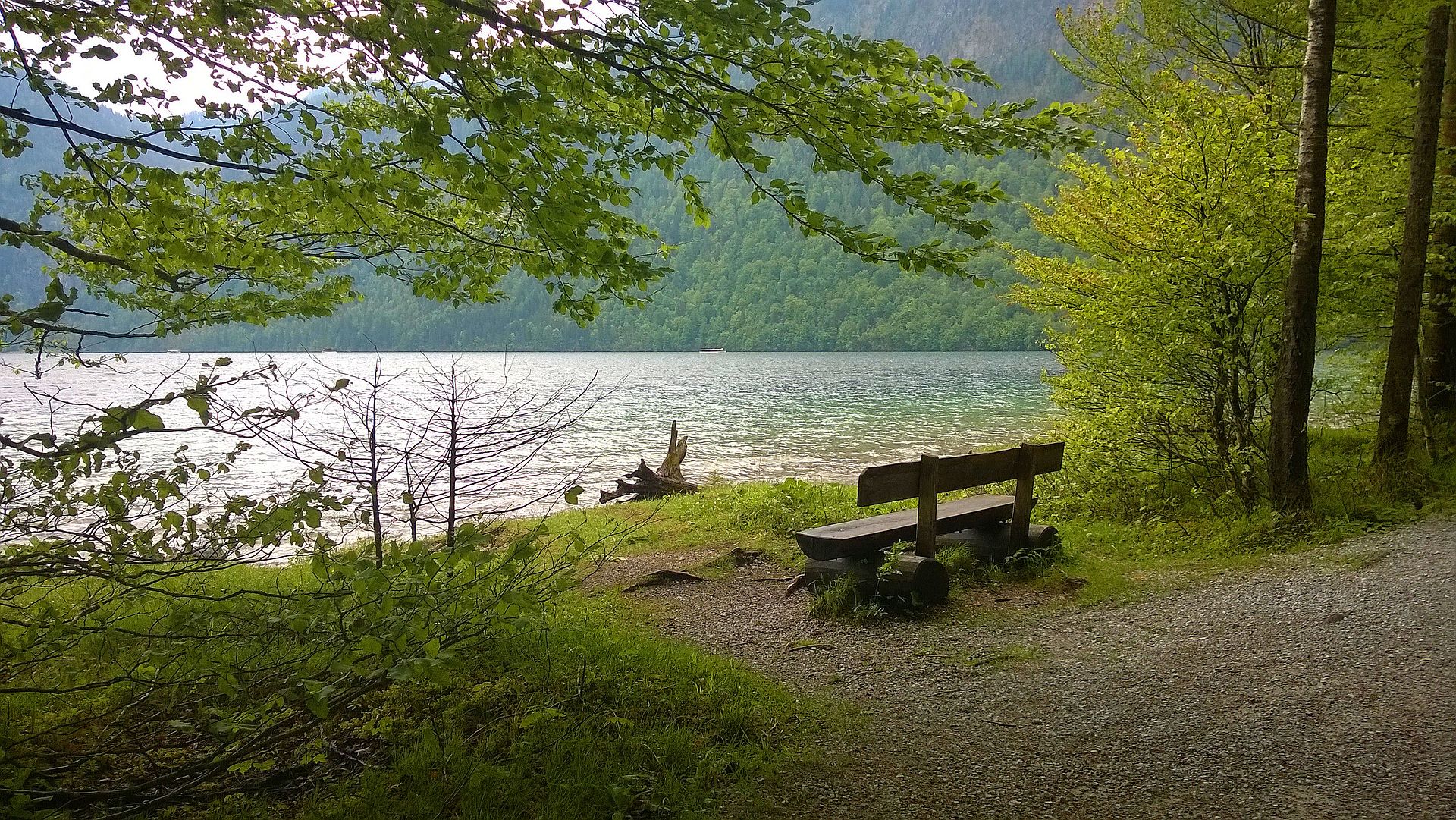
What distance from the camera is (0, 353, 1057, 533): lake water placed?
69.3ft

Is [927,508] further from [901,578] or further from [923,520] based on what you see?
[901,578]

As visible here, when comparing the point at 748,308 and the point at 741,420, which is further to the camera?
the point at 748,308

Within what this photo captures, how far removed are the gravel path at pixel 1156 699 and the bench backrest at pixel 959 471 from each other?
3.73 feet

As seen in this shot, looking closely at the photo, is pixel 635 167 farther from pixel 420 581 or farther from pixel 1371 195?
pixel 1371 195

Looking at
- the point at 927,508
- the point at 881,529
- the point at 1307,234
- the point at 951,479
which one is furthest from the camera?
the point at 1307,234

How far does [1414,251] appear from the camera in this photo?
9.46m

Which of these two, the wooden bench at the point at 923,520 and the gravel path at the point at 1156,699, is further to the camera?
the wooden bench at the point at 923,520

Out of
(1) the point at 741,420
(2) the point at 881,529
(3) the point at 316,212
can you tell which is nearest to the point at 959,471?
(2) the point at 881,529

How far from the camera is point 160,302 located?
477cm

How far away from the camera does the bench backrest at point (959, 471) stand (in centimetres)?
707

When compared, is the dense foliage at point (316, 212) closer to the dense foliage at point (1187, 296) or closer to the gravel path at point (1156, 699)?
the gravel path at point (1156, 699)

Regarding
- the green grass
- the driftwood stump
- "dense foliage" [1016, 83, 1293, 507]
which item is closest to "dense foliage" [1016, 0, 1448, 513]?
"dense foliage" [1016, 83, 1293, 507]

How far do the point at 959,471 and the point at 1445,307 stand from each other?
8912mm

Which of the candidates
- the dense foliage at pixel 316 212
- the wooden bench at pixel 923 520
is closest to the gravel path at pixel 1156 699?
the wooden bench at pixel 923 520
